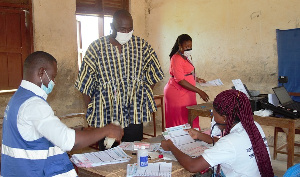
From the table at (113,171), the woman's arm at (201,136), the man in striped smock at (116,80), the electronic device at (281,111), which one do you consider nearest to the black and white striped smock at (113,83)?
the man in striped smock at (116,80)

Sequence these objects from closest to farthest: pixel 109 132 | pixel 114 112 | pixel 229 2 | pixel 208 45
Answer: pixel 109 132 → pixel 114 112 → pixel 229 2 → pixel 208 45

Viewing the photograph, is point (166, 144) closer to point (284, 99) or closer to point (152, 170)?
point (152, 170)

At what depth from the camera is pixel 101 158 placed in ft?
7.24

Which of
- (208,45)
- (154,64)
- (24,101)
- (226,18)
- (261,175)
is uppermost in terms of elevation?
(226,18)

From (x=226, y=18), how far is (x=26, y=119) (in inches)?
187

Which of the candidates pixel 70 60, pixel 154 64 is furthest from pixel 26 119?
pixel 70 60

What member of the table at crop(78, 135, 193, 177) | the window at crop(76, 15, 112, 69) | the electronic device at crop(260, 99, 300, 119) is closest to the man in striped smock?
the table at crop(78, 135, 193, 177)

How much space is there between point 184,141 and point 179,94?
2.04 metres

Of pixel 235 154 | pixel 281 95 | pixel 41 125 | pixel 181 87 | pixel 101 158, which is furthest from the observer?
pixel 181 87

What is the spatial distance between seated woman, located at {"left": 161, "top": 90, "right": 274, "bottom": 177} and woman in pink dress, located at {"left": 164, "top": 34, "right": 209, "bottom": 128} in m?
2.37

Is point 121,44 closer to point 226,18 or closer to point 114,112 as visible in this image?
point 114,112

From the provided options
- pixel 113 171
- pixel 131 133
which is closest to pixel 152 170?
pixel 113 171

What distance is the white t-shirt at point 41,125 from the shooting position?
1646 mm

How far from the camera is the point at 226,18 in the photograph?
5738 millimetres
